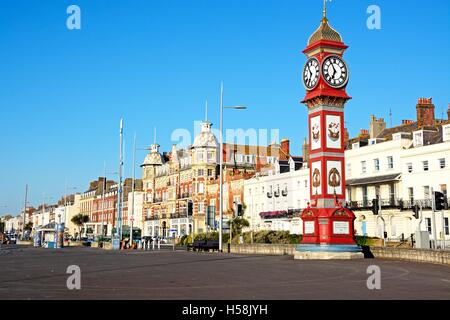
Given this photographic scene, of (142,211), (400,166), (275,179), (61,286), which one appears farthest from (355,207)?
(142,211)

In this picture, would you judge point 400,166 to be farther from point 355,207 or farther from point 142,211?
point 142,211

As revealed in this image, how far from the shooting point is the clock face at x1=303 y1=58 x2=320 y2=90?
3512 centimetres

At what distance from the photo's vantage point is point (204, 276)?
1964cm

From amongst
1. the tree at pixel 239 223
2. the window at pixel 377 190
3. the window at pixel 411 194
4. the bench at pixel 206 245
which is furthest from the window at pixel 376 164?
the tree at pixel 239 223

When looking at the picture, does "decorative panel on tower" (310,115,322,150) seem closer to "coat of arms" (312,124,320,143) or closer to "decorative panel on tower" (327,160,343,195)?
"coat of arms" (312,124,320,143)

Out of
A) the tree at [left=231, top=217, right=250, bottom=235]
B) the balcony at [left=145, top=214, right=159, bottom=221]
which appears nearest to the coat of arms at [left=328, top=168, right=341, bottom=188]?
the tree at [left=231, top=217, right=250, bottom=235]

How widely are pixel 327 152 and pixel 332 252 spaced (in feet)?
20.2

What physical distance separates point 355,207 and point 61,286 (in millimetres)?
49510

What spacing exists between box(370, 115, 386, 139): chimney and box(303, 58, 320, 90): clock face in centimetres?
3307

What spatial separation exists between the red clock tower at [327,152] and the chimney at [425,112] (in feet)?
95.6

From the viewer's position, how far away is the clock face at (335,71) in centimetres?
3488

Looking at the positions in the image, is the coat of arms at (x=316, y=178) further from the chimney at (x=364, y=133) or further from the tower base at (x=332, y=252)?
the chimney at (x=364, y=133)

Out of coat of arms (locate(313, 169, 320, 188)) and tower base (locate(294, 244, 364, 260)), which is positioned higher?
coat of arms (locate(313, 169, 320, 188))

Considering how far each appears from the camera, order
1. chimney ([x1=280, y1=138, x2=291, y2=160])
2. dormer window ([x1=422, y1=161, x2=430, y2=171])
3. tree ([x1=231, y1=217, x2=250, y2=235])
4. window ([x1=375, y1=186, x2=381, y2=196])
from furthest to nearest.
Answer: chimney ([x1=280, y1=138, x2=291, y2=160])
tree ([x1=231, y1=217, x2=250, y2=235])
window ([x1=375, y1=186, x2=381, y2=196])
dormer window ([x1=422, y1=161, x2=430, y2=171])
